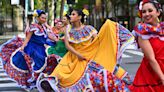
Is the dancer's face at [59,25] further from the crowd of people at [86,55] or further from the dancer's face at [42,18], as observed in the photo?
the dancer's face at [42,18]

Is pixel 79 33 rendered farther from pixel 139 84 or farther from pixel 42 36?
pixel 139 84

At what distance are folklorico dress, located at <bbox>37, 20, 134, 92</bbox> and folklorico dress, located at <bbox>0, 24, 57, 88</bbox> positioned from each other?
1.60 metres

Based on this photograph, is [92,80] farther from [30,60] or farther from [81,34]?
[30,60]

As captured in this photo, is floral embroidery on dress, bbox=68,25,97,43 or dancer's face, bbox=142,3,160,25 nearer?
dancer's face, bbox=142,3,160,25

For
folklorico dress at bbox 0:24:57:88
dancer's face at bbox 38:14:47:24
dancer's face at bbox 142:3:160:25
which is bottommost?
folklorico dress at bbox 0:24:57:88

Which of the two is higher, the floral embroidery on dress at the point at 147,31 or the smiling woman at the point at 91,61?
the floral embroidery on dress at the point at 147,31

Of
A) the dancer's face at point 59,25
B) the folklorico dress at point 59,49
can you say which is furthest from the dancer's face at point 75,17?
the dancer's face at point 59,25

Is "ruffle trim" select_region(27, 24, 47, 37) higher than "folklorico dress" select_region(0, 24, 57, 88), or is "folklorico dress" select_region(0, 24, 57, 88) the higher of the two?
"ruffle trim" select_region(27, 24, 47, 37)

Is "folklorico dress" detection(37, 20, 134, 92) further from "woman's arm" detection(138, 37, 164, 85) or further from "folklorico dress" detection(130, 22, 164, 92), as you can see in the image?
"woman's arm" detection(138, 37, 164, 85)

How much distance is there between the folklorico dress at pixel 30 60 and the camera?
27.8 feet

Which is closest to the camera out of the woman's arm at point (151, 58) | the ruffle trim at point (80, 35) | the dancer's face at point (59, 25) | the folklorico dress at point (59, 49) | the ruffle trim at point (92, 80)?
the woman's arm at point (151, 58)

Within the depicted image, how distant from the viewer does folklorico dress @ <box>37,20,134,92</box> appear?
6.15 metres

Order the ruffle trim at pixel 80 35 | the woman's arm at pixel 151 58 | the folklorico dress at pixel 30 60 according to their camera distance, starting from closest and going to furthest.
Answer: the woman's arm at pixel 151 58 → the ruffle trim at pixel 80 35 → the folklorico dress at pixel 30 60

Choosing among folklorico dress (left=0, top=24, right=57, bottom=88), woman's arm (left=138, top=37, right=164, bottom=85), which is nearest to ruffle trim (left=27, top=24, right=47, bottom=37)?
folklorico dress (left=0, top=24, right=57, bottom=88)
